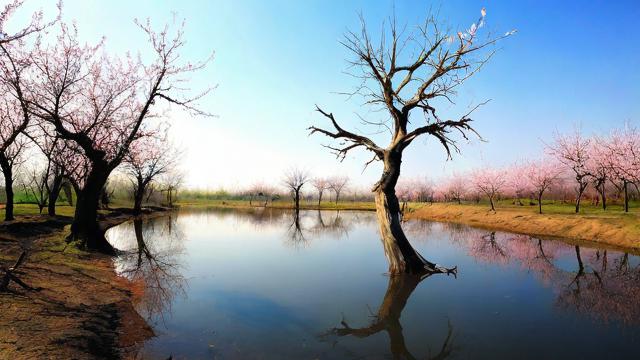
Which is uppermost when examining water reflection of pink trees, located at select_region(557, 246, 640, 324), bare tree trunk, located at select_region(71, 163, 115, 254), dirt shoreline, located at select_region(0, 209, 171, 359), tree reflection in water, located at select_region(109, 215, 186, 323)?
bare tree trunk, located at select_region(71, 163, 115, 254)

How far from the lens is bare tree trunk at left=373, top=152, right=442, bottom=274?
14.1 m

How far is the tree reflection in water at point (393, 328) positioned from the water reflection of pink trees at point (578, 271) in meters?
4.45

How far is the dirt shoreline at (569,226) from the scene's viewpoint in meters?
22.8

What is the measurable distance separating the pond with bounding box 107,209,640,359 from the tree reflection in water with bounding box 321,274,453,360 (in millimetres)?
25

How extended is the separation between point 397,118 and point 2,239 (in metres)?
17.6

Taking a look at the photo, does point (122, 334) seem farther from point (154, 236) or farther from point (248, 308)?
point (154, 236)

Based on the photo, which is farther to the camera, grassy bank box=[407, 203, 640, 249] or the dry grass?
grassy bank box=[407, 203, 640, 249]

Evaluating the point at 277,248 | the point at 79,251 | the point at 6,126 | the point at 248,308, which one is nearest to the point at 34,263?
the point at 79,251

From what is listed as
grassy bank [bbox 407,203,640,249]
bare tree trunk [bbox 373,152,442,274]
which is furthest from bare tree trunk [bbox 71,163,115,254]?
grassy bank [bbox 407,203,640,249]

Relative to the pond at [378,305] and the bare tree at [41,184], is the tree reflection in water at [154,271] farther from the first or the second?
the bare tree at [41,184]

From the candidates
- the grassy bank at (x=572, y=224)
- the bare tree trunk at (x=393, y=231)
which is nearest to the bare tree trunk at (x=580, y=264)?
the grassy bank at (x=572, y=224)

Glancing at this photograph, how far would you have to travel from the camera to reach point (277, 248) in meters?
20.9

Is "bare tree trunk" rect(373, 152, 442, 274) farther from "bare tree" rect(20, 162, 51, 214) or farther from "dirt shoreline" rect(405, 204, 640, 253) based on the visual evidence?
"bare tree" rect(20, 162, 51, 214)

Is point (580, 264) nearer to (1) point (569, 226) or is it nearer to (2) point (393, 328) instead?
(2) point (393, 328)
